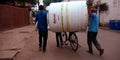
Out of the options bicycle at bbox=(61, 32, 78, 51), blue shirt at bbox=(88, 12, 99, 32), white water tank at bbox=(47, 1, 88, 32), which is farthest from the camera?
bicycle at bbox=(61, 32, 78, 51)

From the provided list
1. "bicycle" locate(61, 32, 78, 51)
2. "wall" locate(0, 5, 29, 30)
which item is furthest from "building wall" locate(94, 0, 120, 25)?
"bicycle" locate(61, 32, 78, 51)

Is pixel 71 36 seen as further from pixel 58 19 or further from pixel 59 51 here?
pixel 58 19

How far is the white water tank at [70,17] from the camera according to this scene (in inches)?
380

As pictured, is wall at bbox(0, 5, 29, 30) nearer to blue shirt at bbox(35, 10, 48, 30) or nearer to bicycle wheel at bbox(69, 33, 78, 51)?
blue shirt at bbox(35, 10, 48, 30)

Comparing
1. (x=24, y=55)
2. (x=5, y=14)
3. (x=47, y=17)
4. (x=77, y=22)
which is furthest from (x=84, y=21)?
(x=5, y=14)

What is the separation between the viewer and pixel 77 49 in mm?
11281

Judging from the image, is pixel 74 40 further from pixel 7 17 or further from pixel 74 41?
pixel 7 17

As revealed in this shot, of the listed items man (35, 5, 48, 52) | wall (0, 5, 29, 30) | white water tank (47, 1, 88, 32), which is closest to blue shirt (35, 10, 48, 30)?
man (35, 5, 48, 52)

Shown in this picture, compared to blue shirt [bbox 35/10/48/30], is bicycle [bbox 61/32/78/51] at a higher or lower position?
lower

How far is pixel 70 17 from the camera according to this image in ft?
31.7

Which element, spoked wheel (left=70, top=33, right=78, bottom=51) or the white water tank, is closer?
the white water tank

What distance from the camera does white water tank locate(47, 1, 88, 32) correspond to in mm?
9648

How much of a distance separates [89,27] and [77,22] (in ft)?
2.55

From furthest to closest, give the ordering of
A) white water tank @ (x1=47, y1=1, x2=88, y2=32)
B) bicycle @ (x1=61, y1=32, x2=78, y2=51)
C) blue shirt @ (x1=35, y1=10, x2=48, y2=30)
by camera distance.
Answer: bicycle @ (x1=61, y1=32, x2=78, y2=51), blue shirt @ (x1=35, y1=10, x2=48, y2=30), white water tank @ (x1=47, y1=1, x2=88, y2=32)
